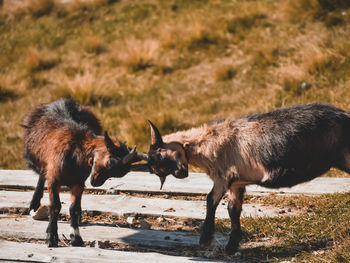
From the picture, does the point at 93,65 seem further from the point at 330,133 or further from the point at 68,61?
the point at 330,133

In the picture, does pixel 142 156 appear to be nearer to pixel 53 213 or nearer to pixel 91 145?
pixel 91 145

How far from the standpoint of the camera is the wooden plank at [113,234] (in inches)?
162

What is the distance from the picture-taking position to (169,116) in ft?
27.5

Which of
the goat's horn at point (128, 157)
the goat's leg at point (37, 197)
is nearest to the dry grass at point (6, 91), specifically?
the goat's leg at point (37, 197)

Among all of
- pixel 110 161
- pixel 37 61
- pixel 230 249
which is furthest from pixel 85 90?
pixel 230 249

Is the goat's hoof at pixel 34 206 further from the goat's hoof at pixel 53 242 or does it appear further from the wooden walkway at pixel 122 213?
the goat's hoof at pixel 53 242

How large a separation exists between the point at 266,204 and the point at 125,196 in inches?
66.5

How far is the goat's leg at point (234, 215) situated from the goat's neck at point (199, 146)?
33 centimetres

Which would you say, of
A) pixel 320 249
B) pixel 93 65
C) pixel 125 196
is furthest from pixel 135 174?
pixel 93 65

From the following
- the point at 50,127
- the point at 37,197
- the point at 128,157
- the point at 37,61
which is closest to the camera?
the point at 128,157

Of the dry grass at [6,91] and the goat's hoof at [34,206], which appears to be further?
the dry grass at [6,91]

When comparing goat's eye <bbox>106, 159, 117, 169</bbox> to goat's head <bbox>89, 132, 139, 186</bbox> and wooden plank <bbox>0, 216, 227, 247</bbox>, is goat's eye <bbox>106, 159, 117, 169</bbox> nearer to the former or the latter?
goat's head <bbox>89, 132, 139, 186</bbox>

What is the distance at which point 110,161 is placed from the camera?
3.77 metres

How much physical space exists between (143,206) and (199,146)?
1.26 meters
